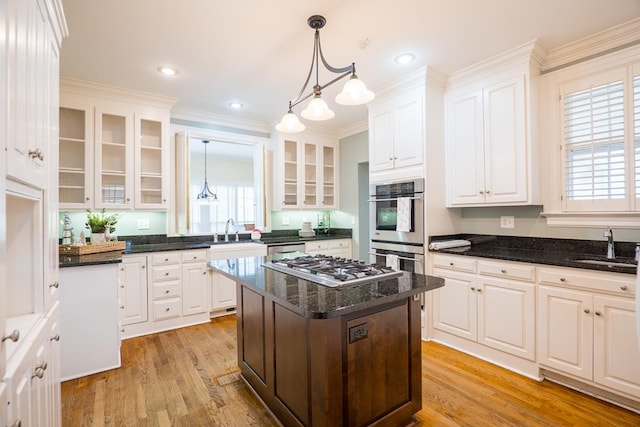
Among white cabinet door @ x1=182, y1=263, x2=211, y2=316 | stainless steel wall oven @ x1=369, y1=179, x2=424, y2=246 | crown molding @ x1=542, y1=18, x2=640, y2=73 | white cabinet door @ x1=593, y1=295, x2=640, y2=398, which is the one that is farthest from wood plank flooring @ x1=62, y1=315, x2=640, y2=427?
crown molding @ x1=542, y1=18, x2=640, y2=73

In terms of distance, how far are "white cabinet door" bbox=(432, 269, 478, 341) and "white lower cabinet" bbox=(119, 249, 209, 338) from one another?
2.64 metres

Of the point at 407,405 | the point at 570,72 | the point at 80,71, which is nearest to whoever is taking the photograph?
the point at 407,405

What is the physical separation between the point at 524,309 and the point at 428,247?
93cm

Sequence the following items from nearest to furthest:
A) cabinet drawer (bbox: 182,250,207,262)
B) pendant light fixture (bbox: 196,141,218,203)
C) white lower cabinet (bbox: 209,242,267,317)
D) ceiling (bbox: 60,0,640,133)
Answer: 1. ceiling (bbox: 60,0,640,133)
2. cabinet drawer (bbox: 182,250,207,262)
3. white lower cabinet (bbox: 209,242,267,317)
4. pendant light fixture (bbox: 196,141,218,203)

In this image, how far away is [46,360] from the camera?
1.34m

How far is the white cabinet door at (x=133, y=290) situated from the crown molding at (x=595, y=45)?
4.36 metres

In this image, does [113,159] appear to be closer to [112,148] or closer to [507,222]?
[112,148]

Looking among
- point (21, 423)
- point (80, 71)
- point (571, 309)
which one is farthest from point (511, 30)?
point (80, 71)

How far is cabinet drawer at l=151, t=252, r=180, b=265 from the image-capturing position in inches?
132

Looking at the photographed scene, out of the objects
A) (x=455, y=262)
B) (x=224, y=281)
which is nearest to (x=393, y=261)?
(x=455, y=262)

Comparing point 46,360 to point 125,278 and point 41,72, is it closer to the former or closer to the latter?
point 41,72

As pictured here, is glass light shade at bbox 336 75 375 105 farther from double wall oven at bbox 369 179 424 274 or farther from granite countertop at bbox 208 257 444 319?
double wall oven at bbox 369 179 424 274

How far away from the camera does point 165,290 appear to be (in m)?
3.44

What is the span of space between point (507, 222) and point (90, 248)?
4.05m
